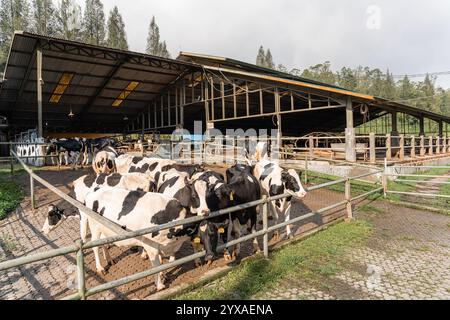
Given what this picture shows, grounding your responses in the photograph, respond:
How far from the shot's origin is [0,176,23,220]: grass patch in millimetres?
7622

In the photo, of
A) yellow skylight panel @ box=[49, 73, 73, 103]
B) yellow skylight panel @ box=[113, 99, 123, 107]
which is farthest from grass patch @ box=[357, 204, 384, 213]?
yellow skylight panel @ box=[113, 99, 123, 107]

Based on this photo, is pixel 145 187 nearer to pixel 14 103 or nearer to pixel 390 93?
pixel 14 103

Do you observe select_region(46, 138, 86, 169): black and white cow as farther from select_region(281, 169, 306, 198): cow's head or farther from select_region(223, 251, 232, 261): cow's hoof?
select_region(223, 251, 232, 261): cow's hoof

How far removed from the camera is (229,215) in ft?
16.1

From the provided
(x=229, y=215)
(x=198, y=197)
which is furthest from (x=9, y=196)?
(x=229, y=215)

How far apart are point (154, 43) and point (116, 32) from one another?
721cm

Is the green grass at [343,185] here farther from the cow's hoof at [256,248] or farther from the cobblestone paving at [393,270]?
the cow's hoof at [256,248]

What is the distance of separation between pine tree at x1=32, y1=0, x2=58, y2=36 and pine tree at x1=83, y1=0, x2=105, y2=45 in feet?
16.0

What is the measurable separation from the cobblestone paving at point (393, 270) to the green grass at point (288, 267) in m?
0.15

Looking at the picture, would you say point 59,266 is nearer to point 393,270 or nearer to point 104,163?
point 393,270

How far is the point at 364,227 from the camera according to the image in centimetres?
640

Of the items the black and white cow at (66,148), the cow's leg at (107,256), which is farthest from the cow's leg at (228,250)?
the black and white cow at (66,148)

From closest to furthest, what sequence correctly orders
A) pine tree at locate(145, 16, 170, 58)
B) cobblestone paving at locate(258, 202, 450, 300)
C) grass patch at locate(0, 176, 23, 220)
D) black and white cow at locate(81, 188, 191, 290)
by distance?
cobblestone paving at locate(258, 202, 450, 300) → black and white cow at locate(81, 188, 191, 290) → grass patch at locate(0, 176, 23, 220) → pine tree at locate(145, 16, 170, 58)

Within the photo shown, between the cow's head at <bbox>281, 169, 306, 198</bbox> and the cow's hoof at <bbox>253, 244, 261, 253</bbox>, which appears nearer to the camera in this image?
the cow's hoof at <bbox>253, 244, 261, 253</bbox>
